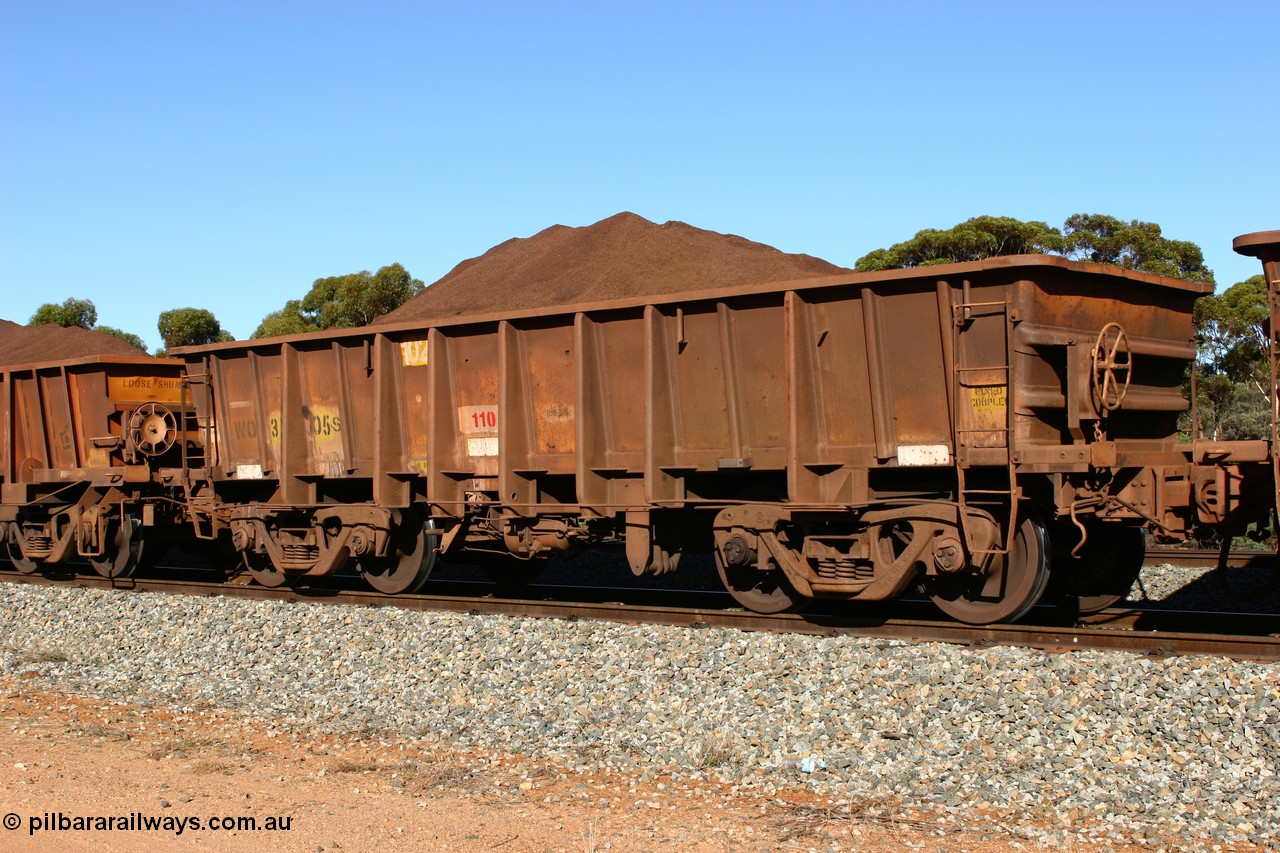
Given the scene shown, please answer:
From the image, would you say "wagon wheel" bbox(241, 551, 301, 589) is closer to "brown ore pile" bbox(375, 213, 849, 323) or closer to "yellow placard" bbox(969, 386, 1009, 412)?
"yellow placard" bbox(969, 386, 1009, 412)

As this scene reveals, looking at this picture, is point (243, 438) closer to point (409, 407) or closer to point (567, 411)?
point (409, 407)

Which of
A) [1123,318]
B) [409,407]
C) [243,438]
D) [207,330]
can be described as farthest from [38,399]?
A: [207,330]

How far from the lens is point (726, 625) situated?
32.7 ft

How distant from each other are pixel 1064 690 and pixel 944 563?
1.82 meters

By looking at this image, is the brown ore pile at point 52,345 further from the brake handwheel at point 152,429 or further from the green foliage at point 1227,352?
the green foliage at point 1227,352

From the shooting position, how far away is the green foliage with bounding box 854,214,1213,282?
41.6 meters

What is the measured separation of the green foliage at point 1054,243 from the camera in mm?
41594

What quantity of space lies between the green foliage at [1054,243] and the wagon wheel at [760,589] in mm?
32942

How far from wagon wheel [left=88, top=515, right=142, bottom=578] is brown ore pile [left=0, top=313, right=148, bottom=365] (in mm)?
37163

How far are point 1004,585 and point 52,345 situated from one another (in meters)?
51.9

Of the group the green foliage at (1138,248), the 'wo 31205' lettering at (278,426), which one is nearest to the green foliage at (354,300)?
the green foliage at (1138,248)

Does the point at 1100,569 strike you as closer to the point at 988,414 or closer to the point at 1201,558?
the point at 988,414

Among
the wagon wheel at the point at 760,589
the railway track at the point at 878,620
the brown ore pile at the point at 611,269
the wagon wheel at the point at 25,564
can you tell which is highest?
the brown ore pile at the point at 611,269

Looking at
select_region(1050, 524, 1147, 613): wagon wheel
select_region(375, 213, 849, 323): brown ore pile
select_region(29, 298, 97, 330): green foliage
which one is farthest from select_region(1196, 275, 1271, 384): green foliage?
select_region(29, 298, 97, 330): green foliage
